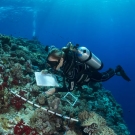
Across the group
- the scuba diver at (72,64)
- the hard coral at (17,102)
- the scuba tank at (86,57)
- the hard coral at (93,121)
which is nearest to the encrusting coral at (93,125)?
the hard coral at (93,121)

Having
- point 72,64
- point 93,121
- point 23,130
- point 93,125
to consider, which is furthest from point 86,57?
point 23,130

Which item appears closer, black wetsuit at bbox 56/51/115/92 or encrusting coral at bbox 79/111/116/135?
encrusting coral at bbox 79/111/116/135

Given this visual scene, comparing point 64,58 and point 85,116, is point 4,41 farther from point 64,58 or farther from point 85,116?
point 85,116

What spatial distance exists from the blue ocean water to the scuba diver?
429 inches

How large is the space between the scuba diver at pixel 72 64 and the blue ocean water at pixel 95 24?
10.9 metres

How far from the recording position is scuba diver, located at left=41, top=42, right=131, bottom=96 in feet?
19.5

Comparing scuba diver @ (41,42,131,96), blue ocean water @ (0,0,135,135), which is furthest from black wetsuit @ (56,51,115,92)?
blue ocean water @ (0,0,135,135)

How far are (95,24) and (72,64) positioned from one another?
401ft

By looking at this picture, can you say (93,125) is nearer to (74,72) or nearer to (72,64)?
(74,72)

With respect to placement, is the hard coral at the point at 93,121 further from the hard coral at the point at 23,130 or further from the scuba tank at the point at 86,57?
the scuba tank at the point at 86,57

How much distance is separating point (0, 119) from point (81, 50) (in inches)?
134

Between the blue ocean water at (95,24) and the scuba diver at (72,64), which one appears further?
the blue ocean water at (95,24)

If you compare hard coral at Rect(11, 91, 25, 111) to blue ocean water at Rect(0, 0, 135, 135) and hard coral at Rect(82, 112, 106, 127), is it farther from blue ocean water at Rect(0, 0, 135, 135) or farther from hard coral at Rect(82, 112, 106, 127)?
blue ocean water at Rect(0, 0, 135, 135)

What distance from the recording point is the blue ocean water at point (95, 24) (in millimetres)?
53294
